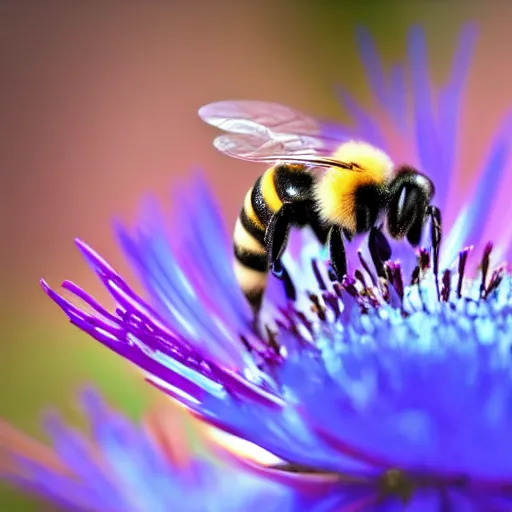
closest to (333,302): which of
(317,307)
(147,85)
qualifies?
(317,307)

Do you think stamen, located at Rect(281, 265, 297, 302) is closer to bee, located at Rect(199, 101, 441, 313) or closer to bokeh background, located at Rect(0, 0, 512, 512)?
bee, located at Rect(199, 101, 441, 313)

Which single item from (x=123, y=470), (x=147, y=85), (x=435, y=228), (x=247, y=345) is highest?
(x=147, y=85)

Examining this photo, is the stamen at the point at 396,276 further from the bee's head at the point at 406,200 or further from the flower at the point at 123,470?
the flower at the point at 123,470

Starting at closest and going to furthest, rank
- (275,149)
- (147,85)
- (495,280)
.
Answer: (275,149), (495,280), (147,85)

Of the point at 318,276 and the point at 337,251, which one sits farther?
the point at 318,276

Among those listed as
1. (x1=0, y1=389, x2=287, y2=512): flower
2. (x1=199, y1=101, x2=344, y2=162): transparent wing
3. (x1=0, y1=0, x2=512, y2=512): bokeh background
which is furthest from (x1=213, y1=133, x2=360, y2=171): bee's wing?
(x1=0, y1=0, x2=512, y2=512): bokeh background

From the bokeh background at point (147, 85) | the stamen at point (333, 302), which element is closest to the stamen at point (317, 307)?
the stamen at point (333, 302)

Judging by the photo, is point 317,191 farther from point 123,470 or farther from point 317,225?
point 123,470
